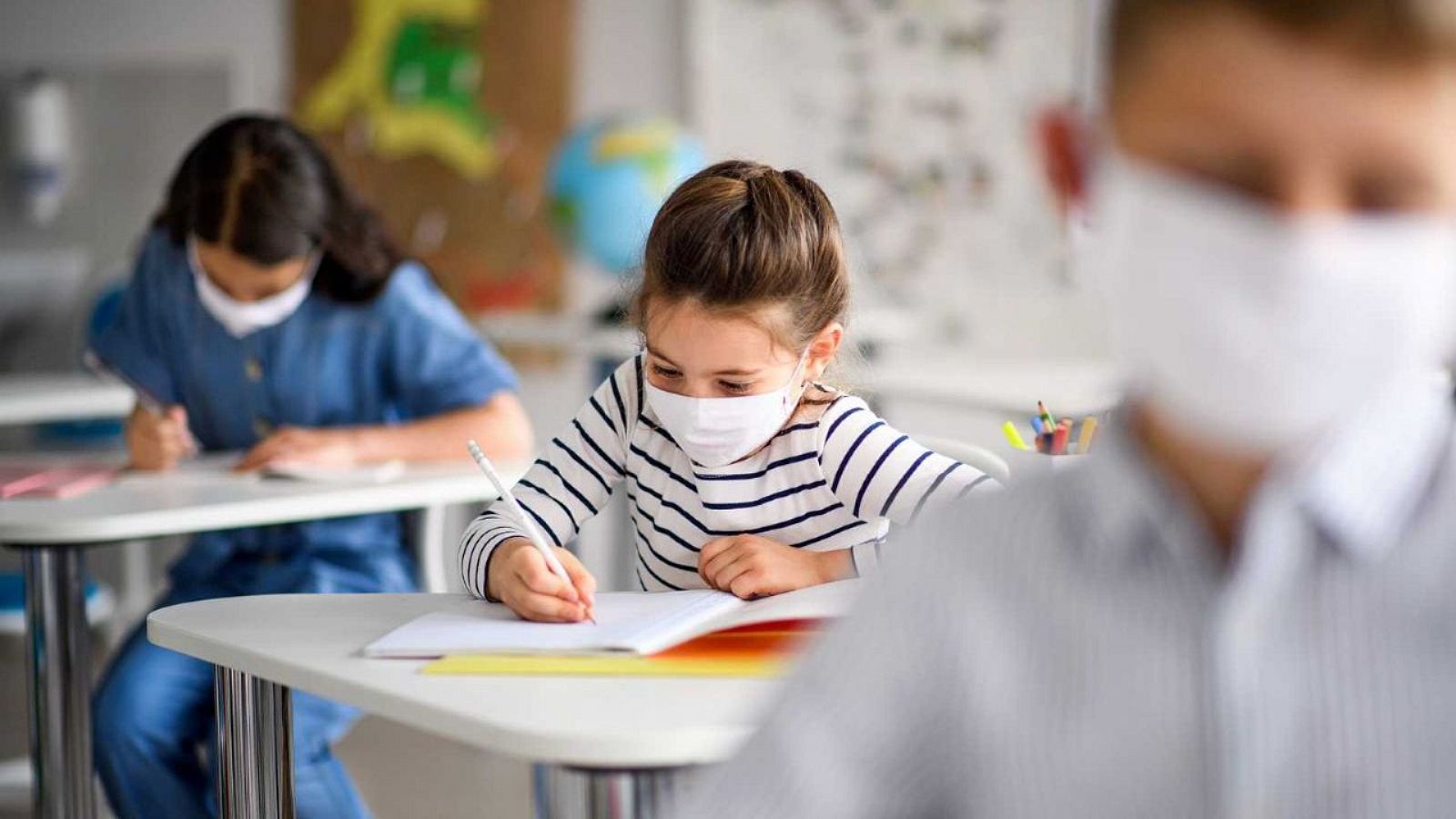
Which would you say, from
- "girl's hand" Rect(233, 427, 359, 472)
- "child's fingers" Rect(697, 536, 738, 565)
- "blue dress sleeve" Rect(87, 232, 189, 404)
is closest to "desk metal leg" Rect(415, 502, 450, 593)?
"girl's hand" Rect(233, 427, 359, 472)

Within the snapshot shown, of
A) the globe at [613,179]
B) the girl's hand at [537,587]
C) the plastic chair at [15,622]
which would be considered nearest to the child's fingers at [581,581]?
the girl's hand at [537,587]

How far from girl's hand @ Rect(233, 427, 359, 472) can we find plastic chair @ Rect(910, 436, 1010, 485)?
0.81 metres

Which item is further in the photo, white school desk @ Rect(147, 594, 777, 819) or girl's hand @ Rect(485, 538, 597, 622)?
girl's hand @ Rect(485, 538, 597, 622)

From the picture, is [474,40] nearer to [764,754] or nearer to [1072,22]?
[1072,22]

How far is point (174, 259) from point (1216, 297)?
6.75 feet

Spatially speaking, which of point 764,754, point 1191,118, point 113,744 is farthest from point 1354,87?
point 113,744

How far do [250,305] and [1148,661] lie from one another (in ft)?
6.14

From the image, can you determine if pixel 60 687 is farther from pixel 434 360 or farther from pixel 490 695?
pixel 490 695

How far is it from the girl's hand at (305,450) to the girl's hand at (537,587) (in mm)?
823

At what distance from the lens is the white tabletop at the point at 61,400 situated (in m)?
3.42

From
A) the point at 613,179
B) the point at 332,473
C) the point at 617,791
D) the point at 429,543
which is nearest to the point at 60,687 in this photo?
the point at 332,473

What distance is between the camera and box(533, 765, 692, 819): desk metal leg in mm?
1042

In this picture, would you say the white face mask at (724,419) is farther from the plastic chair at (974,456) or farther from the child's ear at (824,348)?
the plastic chair at (974,456)

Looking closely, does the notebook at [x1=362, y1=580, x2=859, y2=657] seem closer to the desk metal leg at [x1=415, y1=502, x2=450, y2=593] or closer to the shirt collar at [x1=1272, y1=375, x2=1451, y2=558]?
the shirt collar at [x1=1272, y1=375, x2=1451, y2=558]
